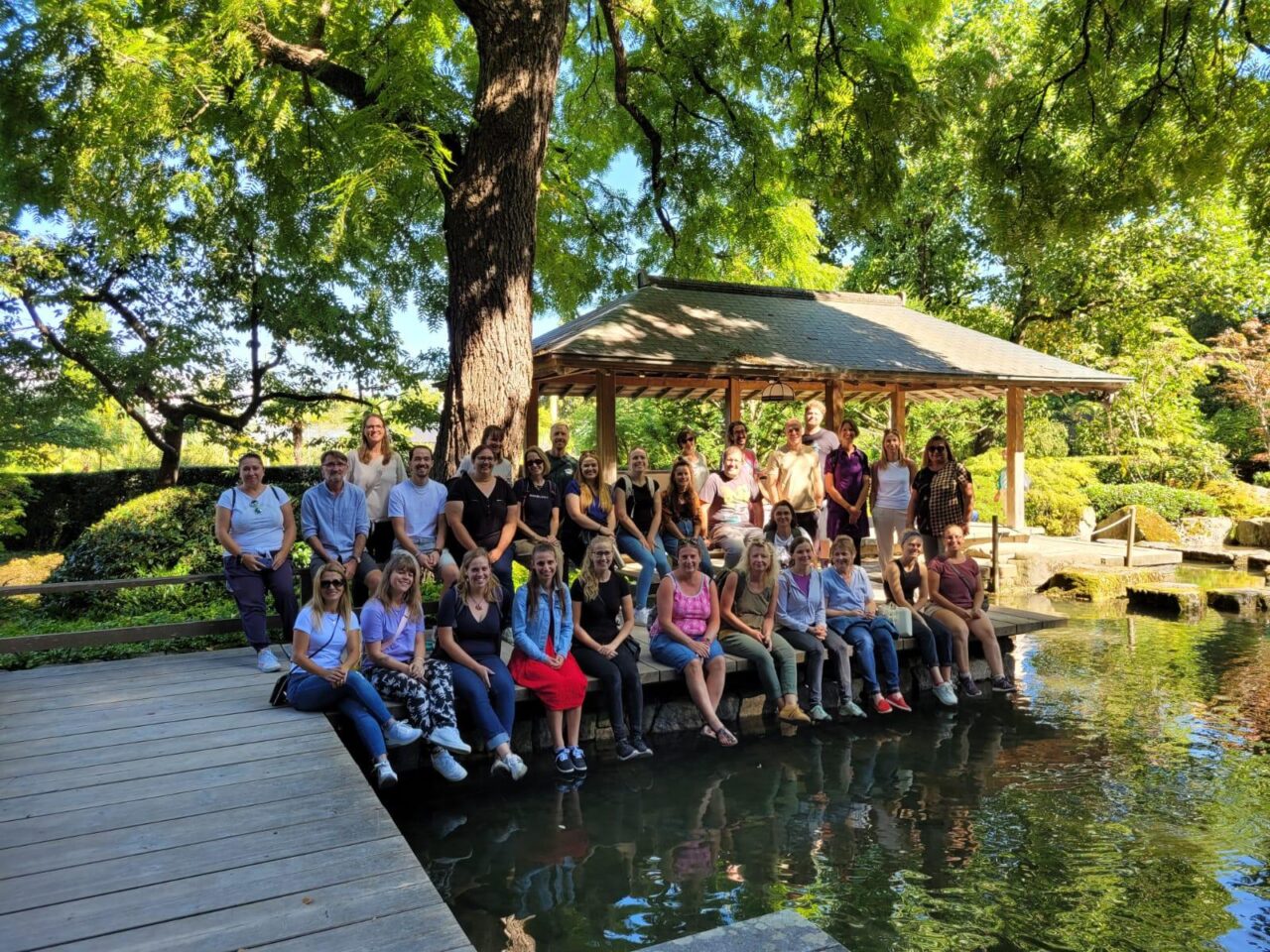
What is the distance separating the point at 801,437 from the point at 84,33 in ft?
22.0

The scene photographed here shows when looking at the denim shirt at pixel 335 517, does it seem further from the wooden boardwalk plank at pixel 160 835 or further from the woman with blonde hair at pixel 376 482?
the wooden boardwalk plank at pixel 160 835

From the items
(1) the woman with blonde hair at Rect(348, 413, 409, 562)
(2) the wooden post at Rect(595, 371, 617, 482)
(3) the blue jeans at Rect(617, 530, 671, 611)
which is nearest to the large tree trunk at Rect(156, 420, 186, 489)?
(2) the wooden post at Rect(595, 371, 617, 482)

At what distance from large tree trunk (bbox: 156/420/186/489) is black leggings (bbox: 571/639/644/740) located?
11215 mm

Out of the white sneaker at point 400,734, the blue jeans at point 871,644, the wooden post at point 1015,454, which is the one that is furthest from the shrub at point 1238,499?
the white sneaker at point 400,734

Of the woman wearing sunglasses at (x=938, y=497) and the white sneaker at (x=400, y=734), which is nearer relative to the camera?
the white sneaker at (x=400, y=734)

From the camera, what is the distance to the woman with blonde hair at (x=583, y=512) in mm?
6863

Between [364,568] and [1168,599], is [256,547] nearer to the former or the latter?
[364,568]

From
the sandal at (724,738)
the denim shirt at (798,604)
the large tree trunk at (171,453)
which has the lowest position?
the sandal at (724,738)

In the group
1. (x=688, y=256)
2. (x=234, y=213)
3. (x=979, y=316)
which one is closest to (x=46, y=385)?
(x=234, y=213)

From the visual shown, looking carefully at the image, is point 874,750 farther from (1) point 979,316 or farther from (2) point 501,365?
(1) point 979,316

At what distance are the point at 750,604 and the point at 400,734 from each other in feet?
9.28

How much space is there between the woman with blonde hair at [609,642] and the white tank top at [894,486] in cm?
356

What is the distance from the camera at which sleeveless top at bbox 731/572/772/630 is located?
6434 mm

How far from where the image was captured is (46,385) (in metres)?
13.3
